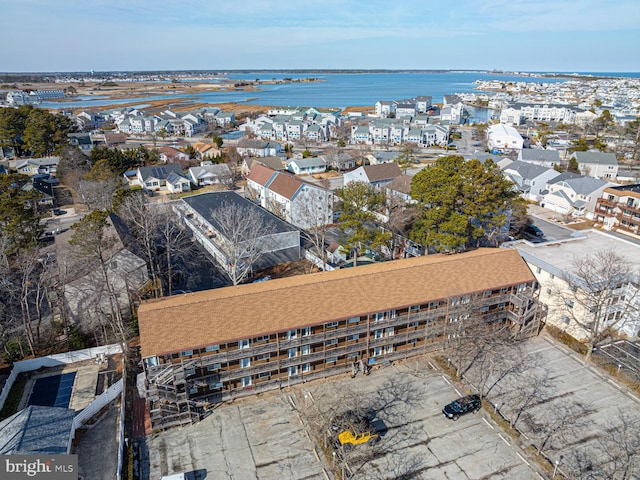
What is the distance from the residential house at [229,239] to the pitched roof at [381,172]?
1858 centimetres

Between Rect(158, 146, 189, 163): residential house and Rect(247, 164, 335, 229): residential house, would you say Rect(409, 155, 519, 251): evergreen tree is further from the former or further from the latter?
Rect(158, 146, 189, 163): residential house

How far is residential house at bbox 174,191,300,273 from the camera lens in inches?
1375

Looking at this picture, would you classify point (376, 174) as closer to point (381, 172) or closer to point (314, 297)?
point (381, 172)

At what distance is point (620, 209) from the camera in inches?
1617

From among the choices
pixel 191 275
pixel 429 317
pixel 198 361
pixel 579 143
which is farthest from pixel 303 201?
pixel 579 143

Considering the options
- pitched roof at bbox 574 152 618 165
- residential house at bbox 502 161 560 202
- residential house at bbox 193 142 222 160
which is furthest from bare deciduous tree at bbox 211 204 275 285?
pitched roof at bbox 574 152 618 165

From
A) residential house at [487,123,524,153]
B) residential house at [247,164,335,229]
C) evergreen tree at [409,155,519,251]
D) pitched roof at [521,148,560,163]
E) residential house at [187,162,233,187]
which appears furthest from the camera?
residential house at [487,123,524,153]

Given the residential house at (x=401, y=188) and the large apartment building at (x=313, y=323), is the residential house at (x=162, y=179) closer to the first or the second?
the residential house at (x=401, y=188)

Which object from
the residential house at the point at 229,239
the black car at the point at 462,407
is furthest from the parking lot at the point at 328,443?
the residential house at the point at 229,239

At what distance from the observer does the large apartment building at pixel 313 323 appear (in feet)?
65.2

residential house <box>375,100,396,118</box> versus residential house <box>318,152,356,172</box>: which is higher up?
residential house <box>375,100,396,118</box>

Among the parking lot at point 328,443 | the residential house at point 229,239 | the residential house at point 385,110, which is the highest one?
the residential house at point 385,110

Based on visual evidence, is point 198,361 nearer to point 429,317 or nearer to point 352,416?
point 352,416

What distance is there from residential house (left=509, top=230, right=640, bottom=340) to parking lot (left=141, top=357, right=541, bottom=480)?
10.1 meters
